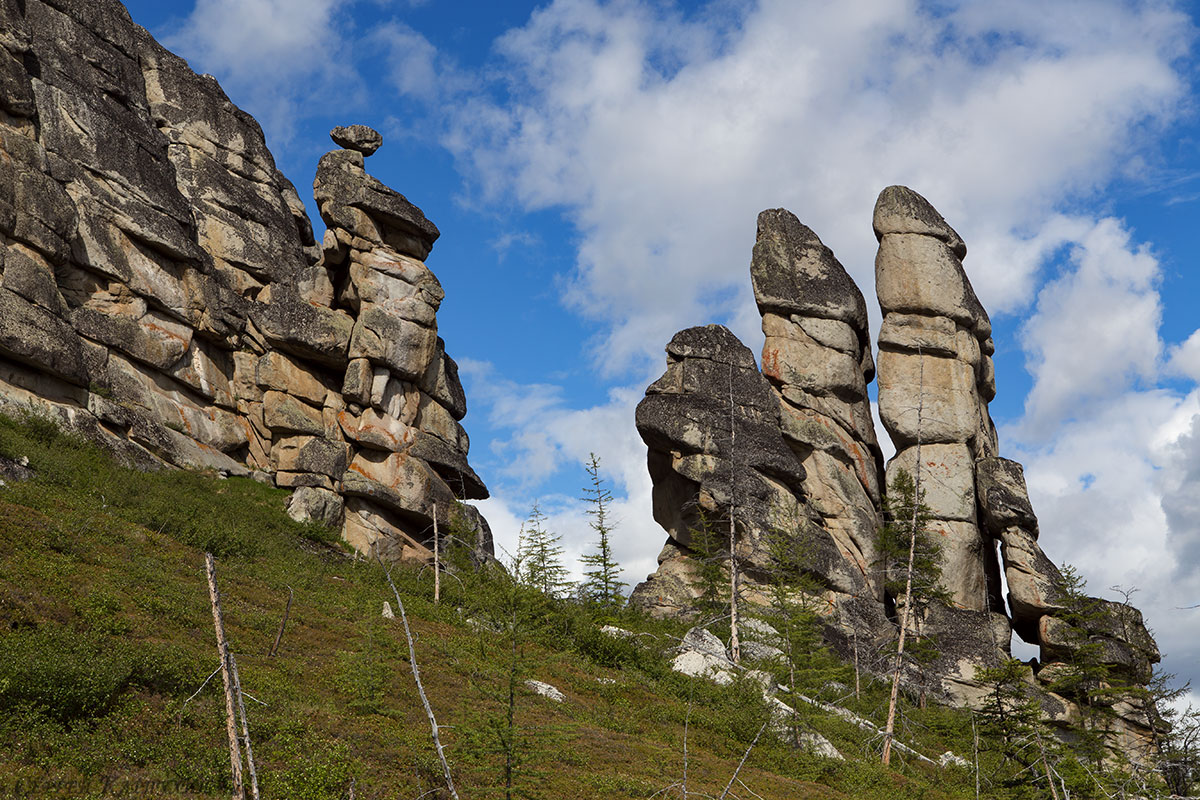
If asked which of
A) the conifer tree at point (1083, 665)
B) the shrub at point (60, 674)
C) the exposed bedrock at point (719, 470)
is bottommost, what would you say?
the shrub at point (60, 674)

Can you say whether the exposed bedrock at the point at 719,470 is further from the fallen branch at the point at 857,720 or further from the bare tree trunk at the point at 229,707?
the bare tree trunk at the point at 229,707

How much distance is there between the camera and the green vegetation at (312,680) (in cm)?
1630

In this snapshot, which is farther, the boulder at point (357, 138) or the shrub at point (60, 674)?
the boulder at point (357, 138)

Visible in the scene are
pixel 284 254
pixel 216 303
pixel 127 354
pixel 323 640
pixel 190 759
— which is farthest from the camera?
pixel 284 254

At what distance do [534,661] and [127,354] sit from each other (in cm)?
3675

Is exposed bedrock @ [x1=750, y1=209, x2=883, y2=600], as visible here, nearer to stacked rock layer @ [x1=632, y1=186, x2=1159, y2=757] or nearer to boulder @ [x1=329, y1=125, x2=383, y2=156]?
stacked rock layer @ [x1=632, y1=186, x2=1159, y2=757]

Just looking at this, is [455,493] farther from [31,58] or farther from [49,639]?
[49,639]

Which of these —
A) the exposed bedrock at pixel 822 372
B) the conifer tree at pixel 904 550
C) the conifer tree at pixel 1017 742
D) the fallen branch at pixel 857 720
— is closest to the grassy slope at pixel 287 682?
the fallen branch at pixel 857 720

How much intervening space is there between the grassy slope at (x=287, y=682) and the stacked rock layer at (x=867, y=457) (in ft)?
33.8

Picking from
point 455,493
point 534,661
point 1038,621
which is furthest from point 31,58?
point 1038,621

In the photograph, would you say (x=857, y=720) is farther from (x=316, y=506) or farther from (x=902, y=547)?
(x=316, y=506)

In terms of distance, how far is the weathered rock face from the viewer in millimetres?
40688

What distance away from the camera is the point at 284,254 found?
58.4 m

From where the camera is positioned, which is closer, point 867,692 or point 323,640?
point 323,640
